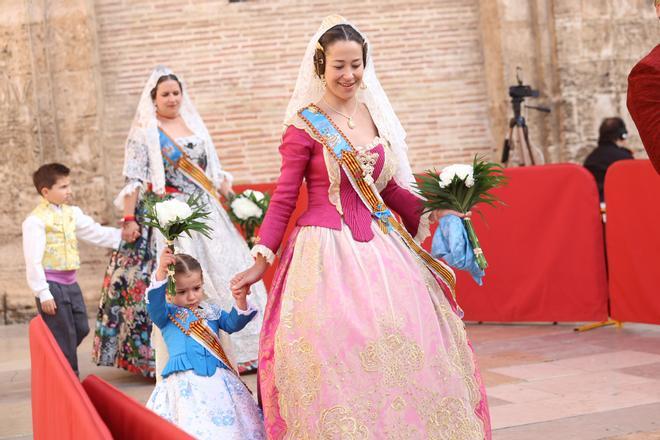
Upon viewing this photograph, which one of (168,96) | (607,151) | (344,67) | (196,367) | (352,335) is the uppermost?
(168,96)

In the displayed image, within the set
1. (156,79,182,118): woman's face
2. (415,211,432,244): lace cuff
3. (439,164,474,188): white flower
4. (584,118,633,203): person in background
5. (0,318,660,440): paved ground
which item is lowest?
(0,318,660,440): paved ground

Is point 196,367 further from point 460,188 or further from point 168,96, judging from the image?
point 168,96

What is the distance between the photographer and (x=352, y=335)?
3.47 metres

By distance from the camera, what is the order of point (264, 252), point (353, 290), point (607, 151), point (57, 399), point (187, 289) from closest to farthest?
1. point (57, 399)
2. point (353, 290)
3. point (264, 252)
4. point (187, 289)
5. point (607, 151)

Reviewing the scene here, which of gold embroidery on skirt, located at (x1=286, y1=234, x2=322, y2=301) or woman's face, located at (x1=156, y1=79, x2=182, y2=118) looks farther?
woman's face, located at (x1=156, y1=79, x2=182, y2=118)

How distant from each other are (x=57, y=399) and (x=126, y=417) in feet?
0.95

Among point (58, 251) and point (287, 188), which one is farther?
point (58, 251)

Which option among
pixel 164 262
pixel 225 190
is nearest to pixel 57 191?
pixel 225 190

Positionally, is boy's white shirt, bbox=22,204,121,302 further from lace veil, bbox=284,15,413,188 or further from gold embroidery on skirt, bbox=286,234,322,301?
gold embroidery on skirt, bbox=286,234,322,301

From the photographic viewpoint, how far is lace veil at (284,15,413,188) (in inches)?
156

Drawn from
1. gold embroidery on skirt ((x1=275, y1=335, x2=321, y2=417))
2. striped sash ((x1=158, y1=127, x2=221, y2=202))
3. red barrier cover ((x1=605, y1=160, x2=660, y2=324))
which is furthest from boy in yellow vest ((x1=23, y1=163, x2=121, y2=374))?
red barrier cover ((x1=605, y1=160, x2=660, y2=324))

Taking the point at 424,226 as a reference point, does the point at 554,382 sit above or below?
below

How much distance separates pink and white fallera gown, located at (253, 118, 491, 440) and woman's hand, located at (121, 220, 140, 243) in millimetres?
2957

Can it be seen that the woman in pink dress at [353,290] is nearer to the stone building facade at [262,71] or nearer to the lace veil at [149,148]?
the lace veil at [149,148]
